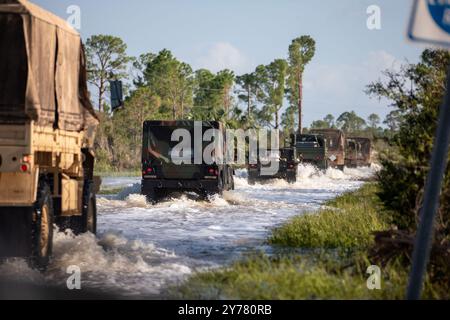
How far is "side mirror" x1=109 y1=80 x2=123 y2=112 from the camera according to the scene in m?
13.8

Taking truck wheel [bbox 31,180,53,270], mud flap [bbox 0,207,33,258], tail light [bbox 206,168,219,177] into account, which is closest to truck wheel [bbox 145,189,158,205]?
tail light [bbox 206,168,219,177]

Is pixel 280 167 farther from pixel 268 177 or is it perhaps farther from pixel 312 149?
pixel 312 149

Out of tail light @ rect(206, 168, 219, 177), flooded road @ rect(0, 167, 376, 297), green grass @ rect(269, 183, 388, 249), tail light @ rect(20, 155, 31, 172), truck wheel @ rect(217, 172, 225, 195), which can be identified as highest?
tail light @ rect(20, 155, 31, 172)

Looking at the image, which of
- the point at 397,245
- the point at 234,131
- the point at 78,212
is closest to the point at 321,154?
the point at 234,131

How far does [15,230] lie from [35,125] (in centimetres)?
133

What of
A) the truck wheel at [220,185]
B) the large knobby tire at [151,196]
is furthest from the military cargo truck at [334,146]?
the large knobby tire at [151,196]

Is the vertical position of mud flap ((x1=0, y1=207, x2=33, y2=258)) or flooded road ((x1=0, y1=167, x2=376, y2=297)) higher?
mud flap ((x1=0, y1=207, x2=33, y2=258))

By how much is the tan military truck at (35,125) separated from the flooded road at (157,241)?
69 centimetres

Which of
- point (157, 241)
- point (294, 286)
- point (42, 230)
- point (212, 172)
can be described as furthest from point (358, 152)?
point (294, 286)

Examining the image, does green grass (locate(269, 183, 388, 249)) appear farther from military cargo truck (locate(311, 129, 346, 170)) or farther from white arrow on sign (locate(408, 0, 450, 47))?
military cargo truck (locate(311, 129, 346, 170))

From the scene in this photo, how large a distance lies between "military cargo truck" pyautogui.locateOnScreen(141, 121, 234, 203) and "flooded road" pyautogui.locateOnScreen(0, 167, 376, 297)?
69cm

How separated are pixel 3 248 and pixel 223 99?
86423 mm
